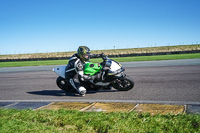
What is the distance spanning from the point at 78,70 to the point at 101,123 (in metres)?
3.42

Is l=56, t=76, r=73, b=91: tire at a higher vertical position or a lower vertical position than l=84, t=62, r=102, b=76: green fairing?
lower

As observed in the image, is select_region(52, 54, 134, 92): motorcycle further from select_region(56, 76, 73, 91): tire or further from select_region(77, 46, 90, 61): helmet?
select_region(77, 46, 90, 61): helmet

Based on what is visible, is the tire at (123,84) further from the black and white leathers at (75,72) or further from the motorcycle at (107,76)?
the black and white leathers at (75,72)

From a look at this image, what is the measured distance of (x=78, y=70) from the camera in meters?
6.84

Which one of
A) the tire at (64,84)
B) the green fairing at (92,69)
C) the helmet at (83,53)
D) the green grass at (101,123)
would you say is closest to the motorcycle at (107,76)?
the green fairing at (92,69)

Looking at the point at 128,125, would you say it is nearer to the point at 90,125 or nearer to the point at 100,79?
the point at 90,125

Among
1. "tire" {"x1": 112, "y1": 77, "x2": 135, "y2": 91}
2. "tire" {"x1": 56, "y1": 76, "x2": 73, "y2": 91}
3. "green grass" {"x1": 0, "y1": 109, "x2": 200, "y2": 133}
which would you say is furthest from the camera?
"tire" {"x1": 56, "y1": 76, "x2": 73, "y2": 91}

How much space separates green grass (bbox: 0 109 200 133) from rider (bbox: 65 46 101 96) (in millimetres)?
2676

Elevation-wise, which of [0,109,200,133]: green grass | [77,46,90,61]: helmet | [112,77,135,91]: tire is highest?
[77,46,90,61]: helmet

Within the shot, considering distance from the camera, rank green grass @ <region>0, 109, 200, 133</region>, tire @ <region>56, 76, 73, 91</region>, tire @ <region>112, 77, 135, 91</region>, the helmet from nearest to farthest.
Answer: green grass @ <region>0, 109, 200, 133</region> → the helmet → tire @ <region>112, 77, 135, 91</region> → tire @ <region>56, 76, 73, 91</region>

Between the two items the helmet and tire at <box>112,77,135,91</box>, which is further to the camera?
tire at <box>112,77,135,91</box>

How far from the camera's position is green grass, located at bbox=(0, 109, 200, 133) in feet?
11.0

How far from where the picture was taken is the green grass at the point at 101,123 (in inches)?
132

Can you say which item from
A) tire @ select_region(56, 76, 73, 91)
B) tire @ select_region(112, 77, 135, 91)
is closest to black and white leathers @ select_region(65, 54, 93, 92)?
tire @ select_region(56, 76, 73, 91)
